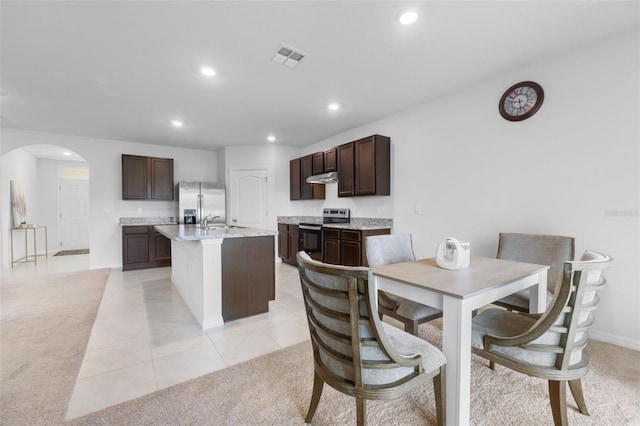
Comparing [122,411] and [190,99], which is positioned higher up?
[190,99]

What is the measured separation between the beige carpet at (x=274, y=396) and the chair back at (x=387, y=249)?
30.7 inches

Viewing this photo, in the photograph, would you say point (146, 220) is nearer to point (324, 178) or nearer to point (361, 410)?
point (324, 178)

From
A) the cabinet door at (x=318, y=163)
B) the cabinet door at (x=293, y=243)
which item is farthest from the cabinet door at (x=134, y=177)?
the cabinet door at (x=318, y=163)

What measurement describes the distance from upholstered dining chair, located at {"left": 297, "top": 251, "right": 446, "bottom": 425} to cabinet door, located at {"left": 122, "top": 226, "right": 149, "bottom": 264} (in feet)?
16.8

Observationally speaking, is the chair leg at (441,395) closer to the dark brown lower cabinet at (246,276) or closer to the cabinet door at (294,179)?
the dark brown lower cabinet at (246,276)

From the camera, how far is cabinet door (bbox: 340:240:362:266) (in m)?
3.95

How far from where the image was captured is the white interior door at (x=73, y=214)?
7.23m

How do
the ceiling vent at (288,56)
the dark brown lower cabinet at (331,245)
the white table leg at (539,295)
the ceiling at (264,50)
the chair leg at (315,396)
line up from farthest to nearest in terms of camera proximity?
1. the dark brown lower cabinet at (331,245)
2. the ceiling vent at (288,56)
3. the ceiling at (264,50)
4. the white table leg at (539,295)
5. the chair leg at (315,396)

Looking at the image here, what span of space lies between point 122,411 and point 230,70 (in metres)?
2.83

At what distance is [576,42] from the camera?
7.68ft

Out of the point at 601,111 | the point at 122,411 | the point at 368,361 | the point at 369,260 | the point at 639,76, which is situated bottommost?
the point at 122,411

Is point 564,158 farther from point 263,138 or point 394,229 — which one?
point 263,138

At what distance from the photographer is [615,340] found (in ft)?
7.54

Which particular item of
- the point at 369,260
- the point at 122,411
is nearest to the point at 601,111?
the point at 369,260
